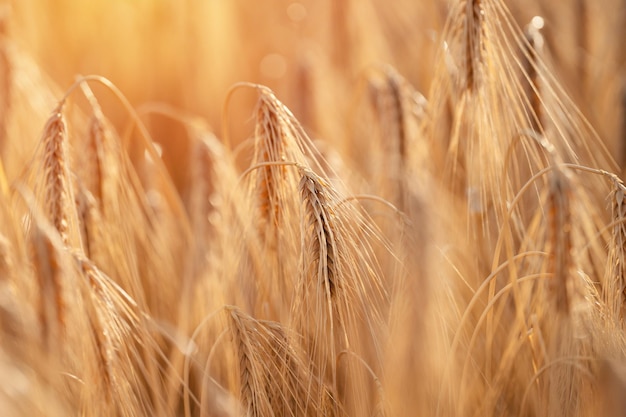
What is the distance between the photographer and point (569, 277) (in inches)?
25.4

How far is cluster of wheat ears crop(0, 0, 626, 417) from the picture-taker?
27.9 inches

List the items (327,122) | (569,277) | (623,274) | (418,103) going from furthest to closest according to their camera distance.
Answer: (327,122)
(418,103)
(623,274)
(569,277)

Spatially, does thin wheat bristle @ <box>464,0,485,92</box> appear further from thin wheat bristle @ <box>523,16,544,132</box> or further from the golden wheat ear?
the golden wheat ear

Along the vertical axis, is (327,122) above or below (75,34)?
below

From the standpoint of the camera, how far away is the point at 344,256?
2.39 ft

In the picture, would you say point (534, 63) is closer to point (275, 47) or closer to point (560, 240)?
point (560, 240)

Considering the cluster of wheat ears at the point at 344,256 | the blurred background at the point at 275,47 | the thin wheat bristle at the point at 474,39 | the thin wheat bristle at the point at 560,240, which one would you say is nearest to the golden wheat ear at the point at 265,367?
the cluster of wheat ears at the point at 344,256

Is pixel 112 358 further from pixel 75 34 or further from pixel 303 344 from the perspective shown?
pixel 75 34

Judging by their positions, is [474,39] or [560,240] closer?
[560,240]

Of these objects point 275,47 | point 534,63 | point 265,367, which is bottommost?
point 265,367

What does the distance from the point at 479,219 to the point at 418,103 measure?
0.27m

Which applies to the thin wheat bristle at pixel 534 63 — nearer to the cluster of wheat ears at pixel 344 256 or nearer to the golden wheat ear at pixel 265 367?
the cluster of wheat ears at pixel 344 256

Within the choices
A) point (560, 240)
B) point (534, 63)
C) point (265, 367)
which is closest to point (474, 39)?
point (534, 63)

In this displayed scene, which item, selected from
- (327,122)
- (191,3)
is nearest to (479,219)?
(327,122)
